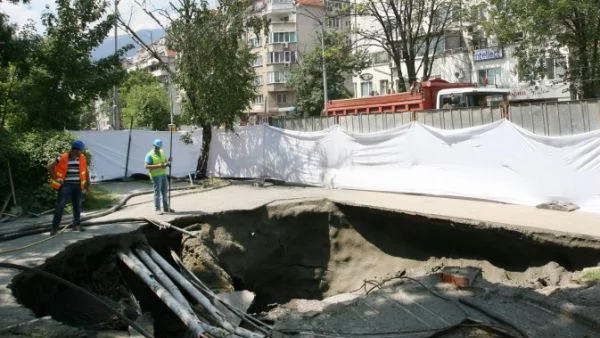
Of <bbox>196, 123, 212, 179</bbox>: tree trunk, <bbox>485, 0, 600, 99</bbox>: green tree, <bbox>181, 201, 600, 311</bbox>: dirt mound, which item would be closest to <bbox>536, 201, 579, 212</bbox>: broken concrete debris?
<bbox>181, 201, 600, 311</bbox>: dirt mound

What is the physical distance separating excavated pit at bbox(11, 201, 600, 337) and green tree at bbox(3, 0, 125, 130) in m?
8.16

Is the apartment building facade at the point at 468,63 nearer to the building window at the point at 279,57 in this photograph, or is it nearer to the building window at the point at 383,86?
the building window at the point at 383,86

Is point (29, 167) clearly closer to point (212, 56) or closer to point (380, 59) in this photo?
point (212, 56)

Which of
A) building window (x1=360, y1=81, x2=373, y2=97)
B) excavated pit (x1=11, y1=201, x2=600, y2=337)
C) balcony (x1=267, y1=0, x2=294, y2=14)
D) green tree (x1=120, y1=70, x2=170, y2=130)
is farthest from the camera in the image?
balcony (x1=267, y1=0, x2=294, y2=14)

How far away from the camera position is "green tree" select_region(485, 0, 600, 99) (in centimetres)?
2322

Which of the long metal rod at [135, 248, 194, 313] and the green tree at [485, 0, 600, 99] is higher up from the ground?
the green tree at [485, 0, 600, 99]

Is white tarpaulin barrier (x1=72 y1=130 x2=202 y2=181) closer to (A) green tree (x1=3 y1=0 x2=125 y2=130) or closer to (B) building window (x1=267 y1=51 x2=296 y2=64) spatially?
(A) green tree (x1=3 y1=0 x2=125 y2=130)

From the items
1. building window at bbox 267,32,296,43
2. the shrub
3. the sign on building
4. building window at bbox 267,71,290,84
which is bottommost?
the shrub

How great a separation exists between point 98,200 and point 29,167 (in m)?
1.71

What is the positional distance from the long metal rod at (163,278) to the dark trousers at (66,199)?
1334 millimetres

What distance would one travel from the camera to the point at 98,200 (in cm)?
1380

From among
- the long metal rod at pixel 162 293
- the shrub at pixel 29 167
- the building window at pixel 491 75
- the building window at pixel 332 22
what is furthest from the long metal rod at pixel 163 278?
the building window at pixel 491 75

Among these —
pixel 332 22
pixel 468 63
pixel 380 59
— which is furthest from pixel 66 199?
pixel 332 22

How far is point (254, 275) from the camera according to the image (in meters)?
12.5
